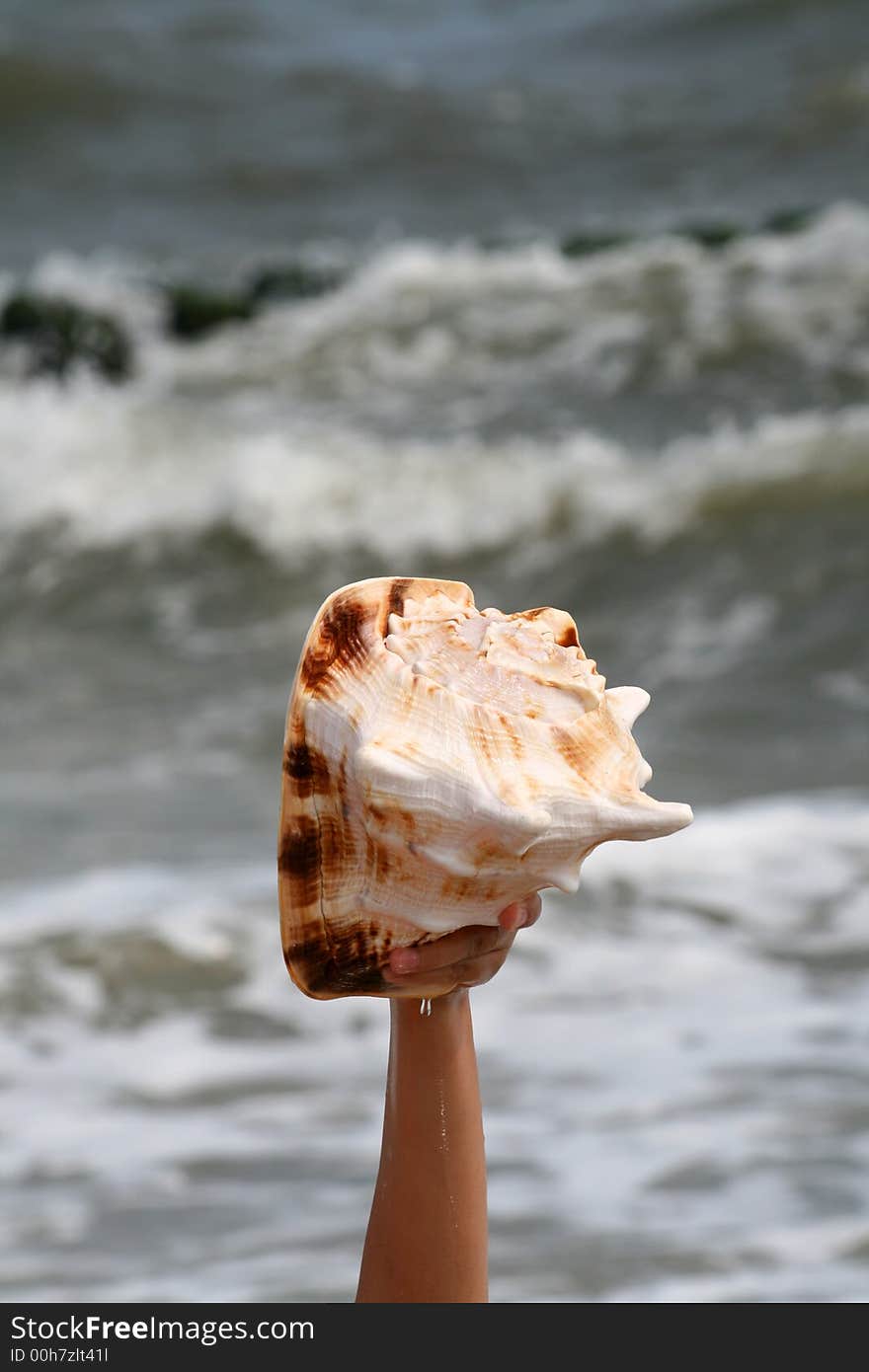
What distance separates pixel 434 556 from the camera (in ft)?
29.4

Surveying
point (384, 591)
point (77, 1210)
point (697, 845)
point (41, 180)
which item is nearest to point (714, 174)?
point (41, 180)

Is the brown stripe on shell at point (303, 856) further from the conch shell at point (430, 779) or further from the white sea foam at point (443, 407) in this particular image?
the white sea foam at point (443, 407)

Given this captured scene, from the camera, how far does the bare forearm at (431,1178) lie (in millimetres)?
1756

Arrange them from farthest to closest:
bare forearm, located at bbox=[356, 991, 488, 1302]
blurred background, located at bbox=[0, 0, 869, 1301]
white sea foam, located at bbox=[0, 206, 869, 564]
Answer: white sea foam, located at bbox=[0, 206, 869, 564]
blurred background, located at bbox=[0, 0, 869, 1301]
bare forearm, located at bbox=[356, 991, 488, 1302]

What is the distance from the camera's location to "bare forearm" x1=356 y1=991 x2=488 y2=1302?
176 centimetres

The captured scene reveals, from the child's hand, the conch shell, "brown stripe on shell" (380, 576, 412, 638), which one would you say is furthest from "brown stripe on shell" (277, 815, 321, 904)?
"brown stripe on shell" (380, 576, 412, 638)

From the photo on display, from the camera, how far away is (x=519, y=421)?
32.7 feet

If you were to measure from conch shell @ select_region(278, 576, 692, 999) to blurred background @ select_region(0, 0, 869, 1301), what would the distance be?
181 centimetres

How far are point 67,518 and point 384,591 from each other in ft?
26.9

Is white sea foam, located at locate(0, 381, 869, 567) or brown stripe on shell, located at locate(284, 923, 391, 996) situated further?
white sea foam, located at locate(0, 381, 869, 567)

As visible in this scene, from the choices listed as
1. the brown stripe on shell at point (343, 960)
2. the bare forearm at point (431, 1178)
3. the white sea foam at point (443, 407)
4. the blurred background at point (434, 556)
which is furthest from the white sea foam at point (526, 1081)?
the white sea foam at point (443, 407)

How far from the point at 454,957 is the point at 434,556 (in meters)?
7.31

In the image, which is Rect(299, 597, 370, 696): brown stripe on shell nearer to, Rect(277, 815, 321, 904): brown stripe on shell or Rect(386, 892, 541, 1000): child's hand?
Rect(277, 815, 321, 904): brown stripe on shell

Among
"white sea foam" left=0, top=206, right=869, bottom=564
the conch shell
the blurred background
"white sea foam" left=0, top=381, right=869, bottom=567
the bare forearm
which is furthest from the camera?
"white sea foam" left=0, top=206, right=869, bottom=564
